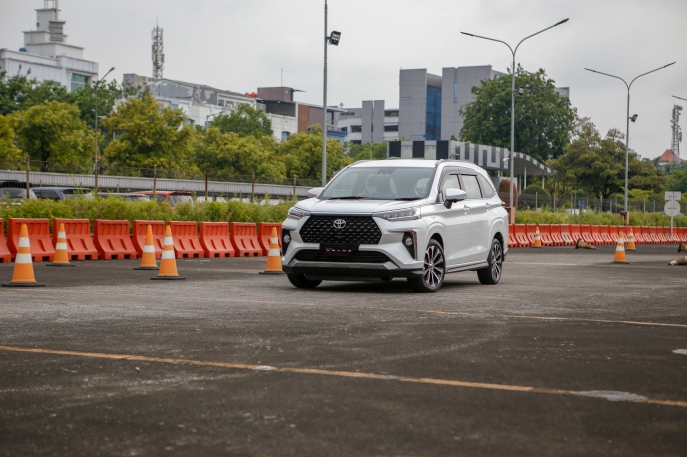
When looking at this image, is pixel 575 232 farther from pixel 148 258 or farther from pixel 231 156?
pixel 231 156

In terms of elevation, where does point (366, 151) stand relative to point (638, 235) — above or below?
above

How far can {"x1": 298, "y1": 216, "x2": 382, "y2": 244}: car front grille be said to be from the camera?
13.0 m

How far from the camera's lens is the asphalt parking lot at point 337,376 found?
184 inches

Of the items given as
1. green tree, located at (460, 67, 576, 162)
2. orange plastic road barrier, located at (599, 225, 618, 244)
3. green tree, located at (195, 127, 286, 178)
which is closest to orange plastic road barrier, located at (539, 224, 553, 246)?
orange plastic road barrier, located at (599, 225, 618, 244)

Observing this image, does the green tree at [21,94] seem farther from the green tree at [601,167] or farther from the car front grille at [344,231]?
the car front grille at [344,231]

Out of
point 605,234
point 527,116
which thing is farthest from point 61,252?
point 527,116

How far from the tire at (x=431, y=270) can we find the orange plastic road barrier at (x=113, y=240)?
1004 centimetres

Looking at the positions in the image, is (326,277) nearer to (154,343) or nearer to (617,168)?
(154,343)

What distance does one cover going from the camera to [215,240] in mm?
24453

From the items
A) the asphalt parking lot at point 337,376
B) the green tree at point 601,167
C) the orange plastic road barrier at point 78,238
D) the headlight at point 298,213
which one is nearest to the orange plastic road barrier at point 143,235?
Answer: the orange plastic road barrier at point 78,238

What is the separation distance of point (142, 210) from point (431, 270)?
42.9 ft

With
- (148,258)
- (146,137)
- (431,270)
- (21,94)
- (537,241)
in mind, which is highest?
(21,94)

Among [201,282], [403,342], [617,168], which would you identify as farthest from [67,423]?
[617,168]

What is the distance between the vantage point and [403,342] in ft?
26.2
